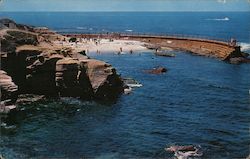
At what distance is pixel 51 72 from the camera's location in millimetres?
62812

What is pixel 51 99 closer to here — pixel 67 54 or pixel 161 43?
pixel 67 54

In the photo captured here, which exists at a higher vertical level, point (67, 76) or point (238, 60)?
point (67, 76)

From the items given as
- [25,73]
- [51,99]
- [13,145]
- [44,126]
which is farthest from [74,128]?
[25,73]

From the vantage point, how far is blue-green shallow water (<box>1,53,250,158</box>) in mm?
43031

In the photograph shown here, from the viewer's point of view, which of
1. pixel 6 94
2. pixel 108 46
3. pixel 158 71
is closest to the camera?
pixel 6 94

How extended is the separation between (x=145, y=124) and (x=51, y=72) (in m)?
18.5

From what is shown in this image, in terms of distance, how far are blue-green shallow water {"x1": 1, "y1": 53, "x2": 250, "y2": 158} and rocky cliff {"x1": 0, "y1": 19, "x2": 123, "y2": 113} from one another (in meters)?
2.55

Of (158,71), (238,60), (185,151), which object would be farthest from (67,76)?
(238,60)

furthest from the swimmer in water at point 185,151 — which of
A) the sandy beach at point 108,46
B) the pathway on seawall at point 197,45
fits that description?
the sandy beach at point 108,46

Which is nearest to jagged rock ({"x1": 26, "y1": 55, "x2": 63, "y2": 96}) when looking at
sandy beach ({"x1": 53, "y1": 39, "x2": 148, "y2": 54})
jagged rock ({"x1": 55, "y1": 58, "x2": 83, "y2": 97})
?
jagged rock ({"x1": 55, "y1": 58, "x2": 83, "y2": 97})

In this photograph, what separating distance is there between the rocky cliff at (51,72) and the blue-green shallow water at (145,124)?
255 cm

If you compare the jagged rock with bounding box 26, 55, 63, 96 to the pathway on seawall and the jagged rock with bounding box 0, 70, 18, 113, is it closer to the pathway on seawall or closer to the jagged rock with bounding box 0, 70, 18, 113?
the jagged rock with bounding box 0, 70, 18, 113

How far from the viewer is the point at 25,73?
207ft

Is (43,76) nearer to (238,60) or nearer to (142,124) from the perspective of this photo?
(142,124)
